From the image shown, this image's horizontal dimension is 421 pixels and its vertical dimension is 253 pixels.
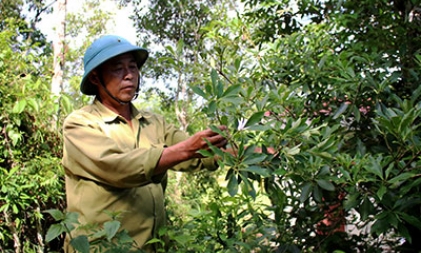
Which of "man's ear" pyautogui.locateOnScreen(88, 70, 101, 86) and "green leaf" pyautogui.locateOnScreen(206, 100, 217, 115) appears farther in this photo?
"man's ear" pyautogui.locateOnScreen(88, 70, 101, 86)

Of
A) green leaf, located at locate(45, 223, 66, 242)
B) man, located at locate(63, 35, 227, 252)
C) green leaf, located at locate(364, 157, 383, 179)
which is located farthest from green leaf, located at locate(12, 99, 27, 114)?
green leaf, located at locate(364, 157, 383, 179)

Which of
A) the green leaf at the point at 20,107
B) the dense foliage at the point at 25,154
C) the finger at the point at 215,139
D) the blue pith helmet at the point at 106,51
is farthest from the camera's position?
the dense foliage at the point at 25,154

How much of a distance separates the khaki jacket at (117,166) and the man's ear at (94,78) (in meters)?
0.08

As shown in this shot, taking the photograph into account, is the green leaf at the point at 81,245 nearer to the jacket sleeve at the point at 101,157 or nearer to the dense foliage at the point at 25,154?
the jacket sleeve at the point at 101,157

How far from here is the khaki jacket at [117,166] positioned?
171 cm

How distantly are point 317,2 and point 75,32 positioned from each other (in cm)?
965

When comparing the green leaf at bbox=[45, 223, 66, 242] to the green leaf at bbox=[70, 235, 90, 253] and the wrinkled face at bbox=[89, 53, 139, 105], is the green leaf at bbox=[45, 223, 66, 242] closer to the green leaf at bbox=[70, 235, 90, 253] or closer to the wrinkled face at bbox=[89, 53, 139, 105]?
the green leaf at bbox=[70, 235, 90, 253]

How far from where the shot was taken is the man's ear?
6.56 ft

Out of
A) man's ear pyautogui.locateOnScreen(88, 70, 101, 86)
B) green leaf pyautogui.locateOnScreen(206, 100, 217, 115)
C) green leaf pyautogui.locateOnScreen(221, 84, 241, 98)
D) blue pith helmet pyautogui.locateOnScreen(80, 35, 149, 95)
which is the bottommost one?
green leaf pyautogui.locateOnScreen(206, 100, 217, 115)

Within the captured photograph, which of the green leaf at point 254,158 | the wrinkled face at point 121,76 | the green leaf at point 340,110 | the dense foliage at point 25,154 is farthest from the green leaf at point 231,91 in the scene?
the dense foliage at point 25,154

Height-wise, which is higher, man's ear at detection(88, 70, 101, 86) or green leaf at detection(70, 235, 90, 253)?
man's ear at detection(88, 70, 101, 86)

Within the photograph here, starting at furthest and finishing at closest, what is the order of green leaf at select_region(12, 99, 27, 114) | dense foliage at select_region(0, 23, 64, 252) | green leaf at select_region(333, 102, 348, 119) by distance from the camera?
dense foliage at select_region(0, 23, 64, 252) < green leaf at select_region(12, 99, 27, 114) < green leaf at select_region(333, 102, 348, 119)

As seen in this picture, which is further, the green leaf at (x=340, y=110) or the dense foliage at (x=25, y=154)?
the dense foliage at (x=25, y=154)

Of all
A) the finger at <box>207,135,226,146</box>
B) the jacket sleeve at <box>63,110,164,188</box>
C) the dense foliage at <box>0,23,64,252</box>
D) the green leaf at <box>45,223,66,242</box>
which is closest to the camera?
the green leaf at <box>45,223,66,242</box>
